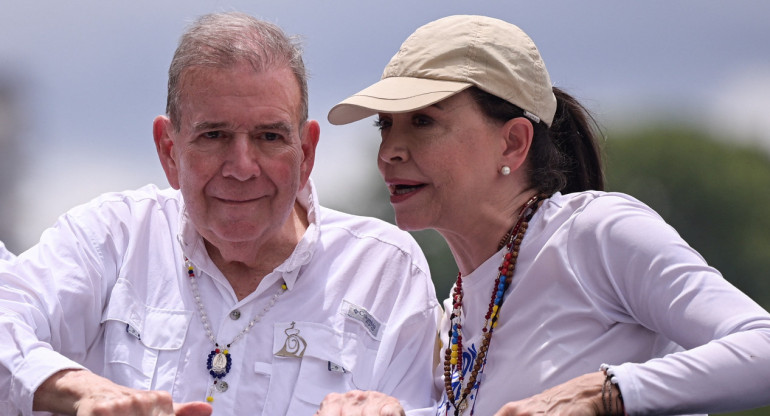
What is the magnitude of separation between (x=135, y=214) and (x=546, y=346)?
1787 millimetres

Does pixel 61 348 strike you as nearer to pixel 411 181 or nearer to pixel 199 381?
pixel 199 381

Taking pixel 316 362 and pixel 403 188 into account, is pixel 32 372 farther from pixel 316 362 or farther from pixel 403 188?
pixel 403 188

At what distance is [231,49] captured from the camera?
377 centimetres

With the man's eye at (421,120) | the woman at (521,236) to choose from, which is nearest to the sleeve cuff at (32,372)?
the woman at (521,236)

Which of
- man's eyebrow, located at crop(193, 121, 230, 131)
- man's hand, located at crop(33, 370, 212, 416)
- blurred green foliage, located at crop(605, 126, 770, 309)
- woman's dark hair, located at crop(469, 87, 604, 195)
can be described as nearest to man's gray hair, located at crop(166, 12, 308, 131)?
man's eyebrow, located at crop(193, 121, 230, 131)

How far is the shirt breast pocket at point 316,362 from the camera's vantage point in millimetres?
3770

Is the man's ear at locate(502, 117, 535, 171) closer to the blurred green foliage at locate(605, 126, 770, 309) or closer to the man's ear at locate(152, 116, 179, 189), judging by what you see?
the man's ear at locate(152, 116, 179, 189)

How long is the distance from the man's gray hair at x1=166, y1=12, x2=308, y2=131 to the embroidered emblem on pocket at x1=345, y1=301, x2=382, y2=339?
0.77 meters

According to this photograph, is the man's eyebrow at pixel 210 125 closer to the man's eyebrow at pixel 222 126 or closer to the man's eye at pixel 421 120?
the man's eyebrow at pixel 222 126

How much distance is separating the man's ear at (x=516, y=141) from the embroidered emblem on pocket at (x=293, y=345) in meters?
1.06

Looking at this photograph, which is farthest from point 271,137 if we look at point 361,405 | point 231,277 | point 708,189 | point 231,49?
point 708,189

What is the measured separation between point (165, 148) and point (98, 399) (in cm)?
125

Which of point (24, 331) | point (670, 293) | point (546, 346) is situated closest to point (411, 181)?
point (546, 346)

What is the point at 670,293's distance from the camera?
9.41 ft
